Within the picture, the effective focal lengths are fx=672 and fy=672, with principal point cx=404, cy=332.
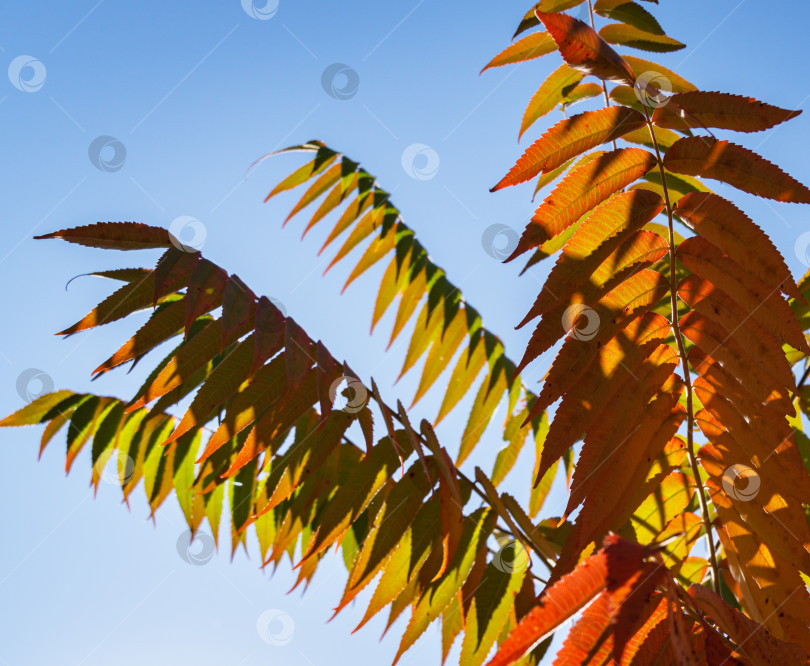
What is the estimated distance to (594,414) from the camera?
1.02 metres

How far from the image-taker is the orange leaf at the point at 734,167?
1006 mm

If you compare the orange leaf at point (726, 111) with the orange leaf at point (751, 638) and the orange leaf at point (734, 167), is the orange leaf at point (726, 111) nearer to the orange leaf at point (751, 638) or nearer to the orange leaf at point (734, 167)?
the orange leaf at point (734, 167)

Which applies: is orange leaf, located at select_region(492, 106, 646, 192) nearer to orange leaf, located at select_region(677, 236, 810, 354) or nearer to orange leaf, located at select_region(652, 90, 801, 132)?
orange leaf, located at select_region(652, 90, 801, 132)

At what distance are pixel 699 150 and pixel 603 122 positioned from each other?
16cm

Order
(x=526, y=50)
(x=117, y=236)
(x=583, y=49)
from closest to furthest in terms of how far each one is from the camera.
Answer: (x=583, y=49) → (x=117, y=236) → (x=526, y=50)

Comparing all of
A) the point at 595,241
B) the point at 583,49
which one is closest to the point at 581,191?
the point at 595,241

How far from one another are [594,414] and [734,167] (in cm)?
46

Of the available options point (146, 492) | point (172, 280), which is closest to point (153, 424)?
point (146, 492)

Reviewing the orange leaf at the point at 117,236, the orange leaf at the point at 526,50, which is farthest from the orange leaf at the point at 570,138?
the orange leaf at the point at 117,236

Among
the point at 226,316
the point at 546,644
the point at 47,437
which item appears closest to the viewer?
the point at 226,316

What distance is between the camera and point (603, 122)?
3.63 feet

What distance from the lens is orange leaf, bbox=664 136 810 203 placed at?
1006 millimetres

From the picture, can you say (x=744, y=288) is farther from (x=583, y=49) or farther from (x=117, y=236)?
(x=117, y=236)

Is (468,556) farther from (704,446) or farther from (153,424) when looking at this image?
(153,424)
